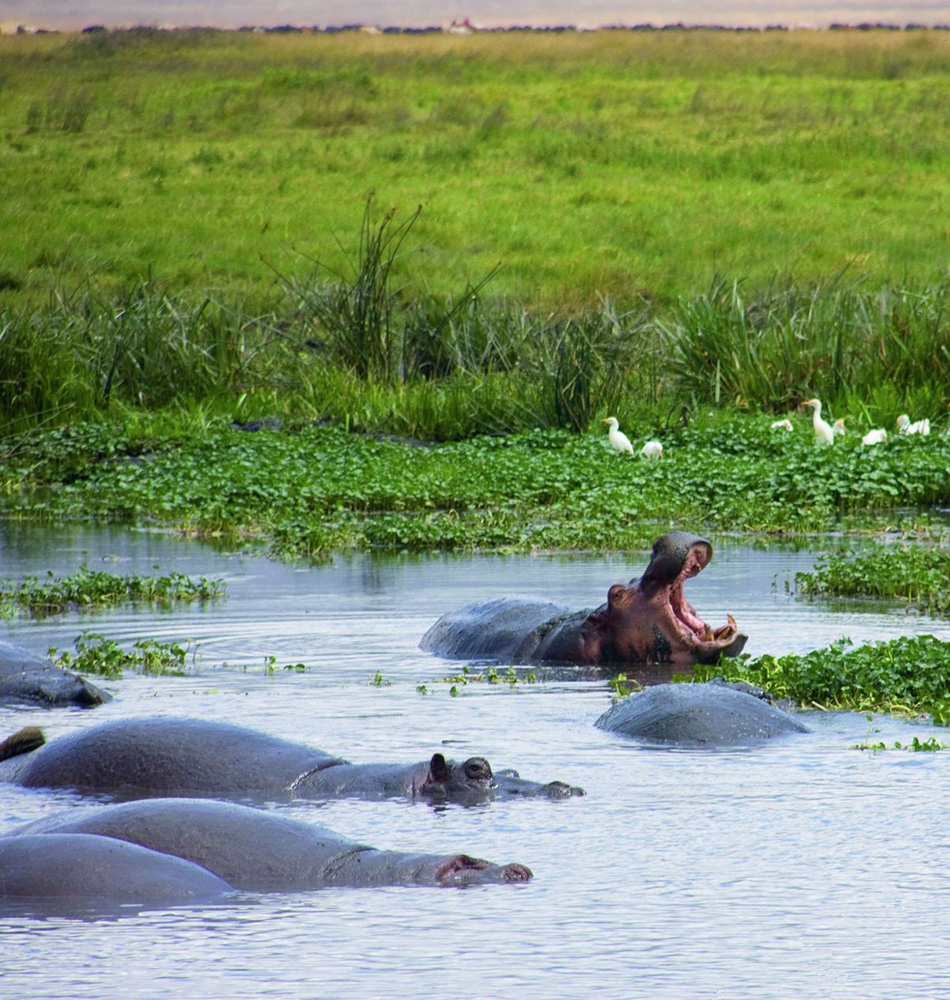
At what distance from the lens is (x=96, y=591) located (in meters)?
10.5

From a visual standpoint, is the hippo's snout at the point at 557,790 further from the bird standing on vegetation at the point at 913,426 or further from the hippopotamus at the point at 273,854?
the bird standing on vegetation at the point at 913,426

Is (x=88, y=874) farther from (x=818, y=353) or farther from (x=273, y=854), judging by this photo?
(x=818, y=353)

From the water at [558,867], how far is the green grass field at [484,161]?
14415 mm

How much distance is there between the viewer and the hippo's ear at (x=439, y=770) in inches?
226

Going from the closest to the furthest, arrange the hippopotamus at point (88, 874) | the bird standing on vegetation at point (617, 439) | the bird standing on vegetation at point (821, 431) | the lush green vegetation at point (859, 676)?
the hippopotamus at point (88, 874)
the lush green vegetation at point (859, 676)
the bird standing on vegetation at point (617, 439)
the bird standing on vegetation at point (821, 431)

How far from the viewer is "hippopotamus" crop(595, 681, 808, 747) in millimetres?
6715

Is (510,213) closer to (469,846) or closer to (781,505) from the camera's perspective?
(781,505)

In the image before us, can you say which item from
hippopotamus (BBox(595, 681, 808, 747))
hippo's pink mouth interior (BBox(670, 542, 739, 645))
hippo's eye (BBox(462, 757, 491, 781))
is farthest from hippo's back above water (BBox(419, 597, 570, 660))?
hippo's eye (BBox(462, 757, 491, 781))

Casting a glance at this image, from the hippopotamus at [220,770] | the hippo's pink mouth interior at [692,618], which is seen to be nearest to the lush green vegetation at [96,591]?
the hippo's pink mouth interior at [692,618]

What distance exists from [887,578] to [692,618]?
8.36 feet

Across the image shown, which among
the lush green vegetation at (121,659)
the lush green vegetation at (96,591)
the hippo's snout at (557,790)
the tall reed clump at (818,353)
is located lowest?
the hippo's snout at (557,790)

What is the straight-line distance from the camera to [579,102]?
2041 inches

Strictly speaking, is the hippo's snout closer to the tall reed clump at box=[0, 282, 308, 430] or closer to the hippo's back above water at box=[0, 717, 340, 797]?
the hippo's back above water at box=[0, 717, 340, 797]

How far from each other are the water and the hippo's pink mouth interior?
518mm
